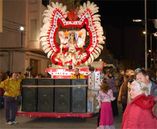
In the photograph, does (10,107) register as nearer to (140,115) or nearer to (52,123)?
(52,123)

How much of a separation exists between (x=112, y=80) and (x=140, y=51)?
6389 cm

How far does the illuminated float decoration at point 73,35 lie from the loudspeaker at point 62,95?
211 cm

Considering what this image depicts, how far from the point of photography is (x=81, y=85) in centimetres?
1557

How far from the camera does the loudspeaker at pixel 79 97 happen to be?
15.5 meters

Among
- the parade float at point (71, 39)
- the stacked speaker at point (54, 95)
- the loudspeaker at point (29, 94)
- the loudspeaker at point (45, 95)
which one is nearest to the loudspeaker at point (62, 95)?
the stacked speaker at point (54, 95)

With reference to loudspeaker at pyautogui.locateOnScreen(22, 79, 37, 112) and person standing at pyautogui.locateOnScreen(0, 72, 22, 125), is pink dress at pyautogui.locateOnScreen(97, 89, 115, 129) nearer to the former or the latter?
person standing at pyautogui.locateOnScreen(0, 72, 22, 125)

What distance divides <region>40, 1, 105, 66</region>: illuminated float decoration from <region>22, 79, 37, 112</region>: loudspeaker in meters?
2.19

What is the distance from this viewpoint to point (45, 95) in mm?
15852

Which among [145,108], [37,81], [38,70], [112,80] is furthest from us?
[38,70]

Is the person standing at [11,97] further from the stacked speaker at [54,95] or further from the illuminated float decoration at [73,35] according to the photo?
the illuminated float decoration at [73,35]

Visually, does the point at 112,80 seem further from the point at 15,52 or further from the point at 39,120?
the point at 15,52

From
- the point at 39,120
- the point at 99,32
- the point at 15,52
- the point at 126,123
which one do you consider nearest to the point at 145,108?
the point at 126,123

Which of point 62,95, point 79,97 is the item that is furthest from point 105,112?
point 62,95

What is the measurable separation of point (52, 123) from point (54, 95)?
39.2 inches
